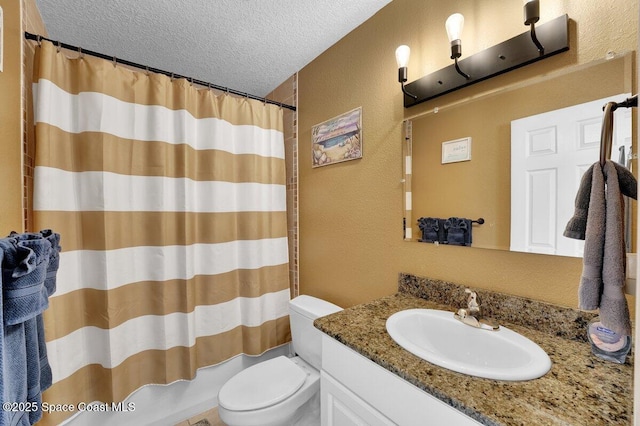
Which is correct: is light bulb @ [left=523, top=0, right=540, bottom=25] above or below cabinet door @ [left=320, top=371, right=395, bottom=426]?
above

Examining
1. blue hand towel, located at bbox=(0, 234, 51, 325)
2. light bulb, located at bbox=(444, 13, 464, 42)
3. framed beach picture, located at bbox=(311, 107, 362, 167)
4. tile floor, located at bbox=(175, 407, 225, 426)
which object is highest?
light bulb, located at bbox=(444, 13, 464, 42)

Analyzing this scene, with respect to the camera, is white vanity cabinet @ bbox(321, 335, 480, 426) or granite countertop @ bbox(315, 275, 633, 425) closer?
granite countertop @ bbox(315, 275, 633, 425)

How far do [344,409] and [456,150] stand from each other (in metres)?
1.12

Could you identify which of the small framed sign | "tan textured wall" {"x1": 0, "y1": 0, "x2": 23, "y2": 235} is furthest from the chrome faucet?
"tan textured wall" {"x1": 0, "y1": 0, "x2": 23, "y2": 235}

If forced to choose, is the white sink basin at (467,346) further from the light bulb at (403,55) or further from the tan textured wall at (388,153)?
the light bulb at (403,55)

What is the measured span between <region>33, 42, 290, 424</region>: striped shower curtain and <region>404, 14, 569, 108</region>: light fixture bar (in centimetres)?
115

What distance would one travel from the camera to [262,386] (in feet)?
4.33

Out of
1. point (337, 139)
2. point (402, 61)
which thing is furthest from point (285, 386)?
point (402, 61)

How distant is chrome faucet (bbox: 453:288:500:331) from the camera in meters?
0.92

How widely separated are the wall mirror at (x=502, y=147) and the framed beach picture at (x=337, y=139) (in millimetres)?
337

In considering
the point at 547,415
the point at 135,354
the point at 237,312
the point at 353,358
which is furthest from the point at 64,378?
the point at 547,415

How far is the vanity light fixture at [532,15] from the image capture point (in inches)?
33.7

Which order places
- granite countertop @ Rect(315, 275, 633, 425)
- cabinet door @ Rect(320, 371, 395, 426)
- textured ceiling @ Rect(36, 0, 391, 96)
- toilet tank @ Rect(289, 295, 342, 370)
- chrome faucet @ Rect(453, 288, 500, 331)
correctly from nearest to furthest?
granite countertop @ Rect(315, 275, 633, 425) < cabinet door @ Rect(320, 371, 395, 426) < chrome faucet @ Rect(453, 288, 500, 331) < textured ceiling @ Rect(36, 0, 391, 96) < toilet tank @ Rect(289, 295, 342, 370)

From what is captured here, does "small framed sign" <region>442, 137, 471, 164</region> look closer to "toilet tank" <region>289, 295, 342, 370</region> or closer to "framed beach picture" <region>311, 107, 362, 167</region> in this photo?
"framed beach picture" <region>311, 107, 362, 167</region>
